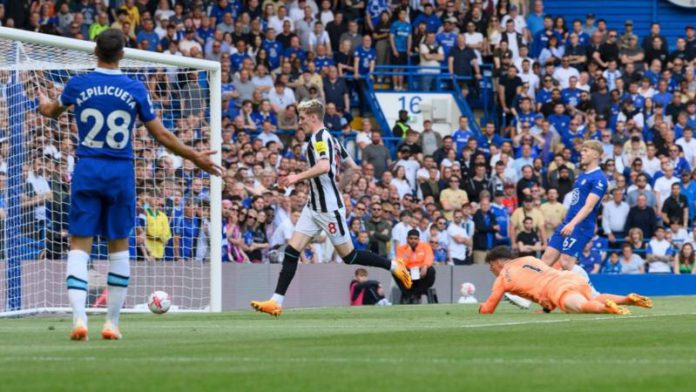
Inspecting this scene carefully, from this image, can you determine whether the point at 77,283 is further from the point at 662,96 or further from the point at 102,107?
the point at 662,96

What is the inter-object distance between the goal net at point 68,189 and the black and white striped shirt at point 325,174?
3420mm

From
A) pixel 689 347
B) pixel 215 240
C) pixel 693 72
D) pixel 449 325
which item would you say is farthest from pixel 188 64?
pixel 693 72

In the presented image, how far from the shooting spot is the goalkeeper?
14.6 meters

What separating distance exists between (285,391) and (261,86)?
21.9 metres

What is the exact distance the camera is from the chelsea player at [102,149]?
10430 millimetres

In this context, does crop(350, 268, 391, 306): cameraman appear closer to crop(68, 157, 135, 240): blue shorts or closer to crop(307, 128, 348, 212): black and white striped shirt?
crop(307, 128, 348, 212): black and white striped shirt

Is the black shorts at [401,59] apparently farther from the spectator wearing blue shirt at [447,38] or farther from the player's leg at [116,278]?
the player's leg at [116,278]

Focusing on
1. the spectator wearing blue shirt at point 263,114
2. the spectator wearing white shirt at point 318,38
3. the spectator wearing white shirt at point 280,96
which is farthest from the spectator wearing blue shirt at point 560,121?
the spectator wearing blue shirt at point 263,114

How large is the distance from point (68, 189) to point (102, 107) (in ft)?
29.6

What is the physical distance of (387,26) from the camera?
32750 millimetres

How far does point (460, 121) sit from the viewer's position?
30438 millimetres

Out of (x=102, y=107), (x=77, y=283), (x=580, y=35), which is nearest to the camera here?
(x=102, y=107)

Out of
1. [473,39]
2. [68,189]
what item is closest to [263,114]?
[473,39]

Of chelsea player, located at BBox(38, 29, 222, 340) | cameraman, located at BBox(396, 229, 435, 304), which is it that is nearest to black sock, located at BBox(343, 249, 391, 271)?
chelsea player, located at BBox(38, 29, 222, 340)
